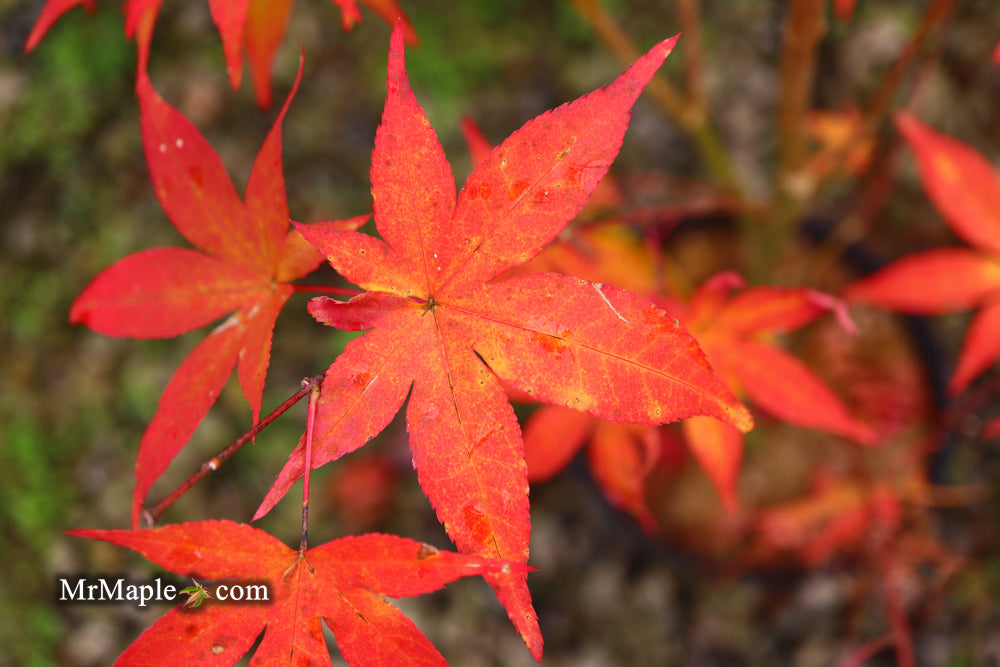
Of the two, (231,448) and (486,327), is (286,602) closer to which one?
(231,448)

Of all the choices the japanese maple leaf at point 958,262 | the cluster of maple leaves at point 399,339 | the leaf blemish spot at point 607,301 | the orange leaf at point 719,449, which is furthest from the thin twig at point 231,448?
the japanese maple leaf at point 958,262

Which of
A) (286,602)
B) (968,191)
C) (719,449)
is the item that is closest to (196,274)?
(286,602)

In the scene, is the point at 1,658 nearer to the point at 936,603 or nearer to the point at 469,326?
the point at 469,326

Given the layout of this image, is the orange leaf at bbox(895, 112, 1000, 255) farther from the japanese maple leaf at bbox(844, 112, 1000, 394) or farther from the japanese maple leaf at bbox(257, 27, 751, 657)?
the japanese maple leaf at bbox(257, 27, 751, 657)

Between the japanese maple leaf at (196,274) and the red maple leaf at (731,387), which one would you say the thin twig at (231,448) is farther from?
the red maple leaf at (731,387)

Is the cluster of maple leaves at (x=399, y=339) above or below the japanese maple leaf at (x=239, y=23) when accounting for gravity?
below

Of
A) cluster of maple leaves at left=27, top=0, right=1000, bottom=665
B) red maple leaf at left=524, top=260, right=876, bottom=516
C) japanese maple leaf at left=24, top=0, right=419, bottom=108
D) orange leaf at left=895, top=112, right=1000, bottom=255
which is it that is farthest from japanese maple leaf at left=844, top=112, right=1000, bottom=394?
japanese maple leaf at left=24, top=0, right=419, bottom=108
